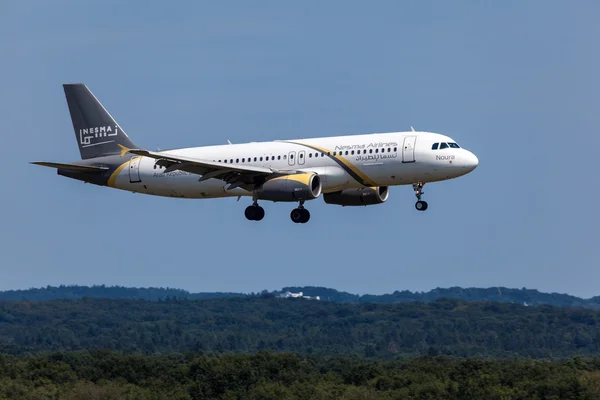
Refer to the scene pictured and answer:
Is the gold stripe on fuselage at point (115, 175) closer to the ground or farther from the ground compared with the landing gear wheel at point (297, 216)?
farther from the ground

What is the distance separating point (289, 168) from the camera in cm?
7712

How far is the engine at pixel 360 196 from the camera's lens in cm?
7956

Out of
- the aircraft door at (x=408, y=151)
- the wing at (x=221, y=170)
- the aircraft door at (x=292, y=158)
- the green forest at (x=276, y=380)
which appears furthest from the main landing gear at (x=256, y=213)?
the green forest at (x=276, y=380)

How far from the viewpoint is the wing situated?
75.4 m

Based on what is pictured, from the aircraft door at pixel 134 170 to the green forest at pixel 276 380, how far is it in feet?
64.0

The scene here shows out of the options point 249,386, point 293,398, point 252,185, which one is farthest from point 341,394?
point 252,185

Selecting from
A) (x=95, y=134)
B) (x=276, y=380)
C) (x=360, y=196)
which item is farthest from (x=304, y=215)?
(x=276, y=380)

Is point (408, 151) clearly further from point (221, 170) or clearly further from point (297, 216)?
point (221, 170)

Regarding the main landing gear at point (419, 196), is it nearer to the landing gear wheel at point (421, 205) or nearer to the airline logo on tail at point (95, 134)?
the landing gear wheel at point (421, 205)

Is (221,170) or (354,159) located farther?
(221,170)

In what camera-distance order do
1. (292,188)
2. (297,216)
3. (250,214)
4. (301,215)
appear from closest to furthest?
1. (292,188)
2. (301,215)
3. (297,216)
4. (250,214)

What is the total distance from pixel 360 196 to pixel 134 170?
16.0 metres

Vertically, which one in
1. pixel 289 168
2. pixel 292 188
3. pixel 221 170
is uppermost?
pixel 289 168

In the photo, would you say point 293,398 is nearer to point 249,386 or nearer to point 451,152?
point 249,386
